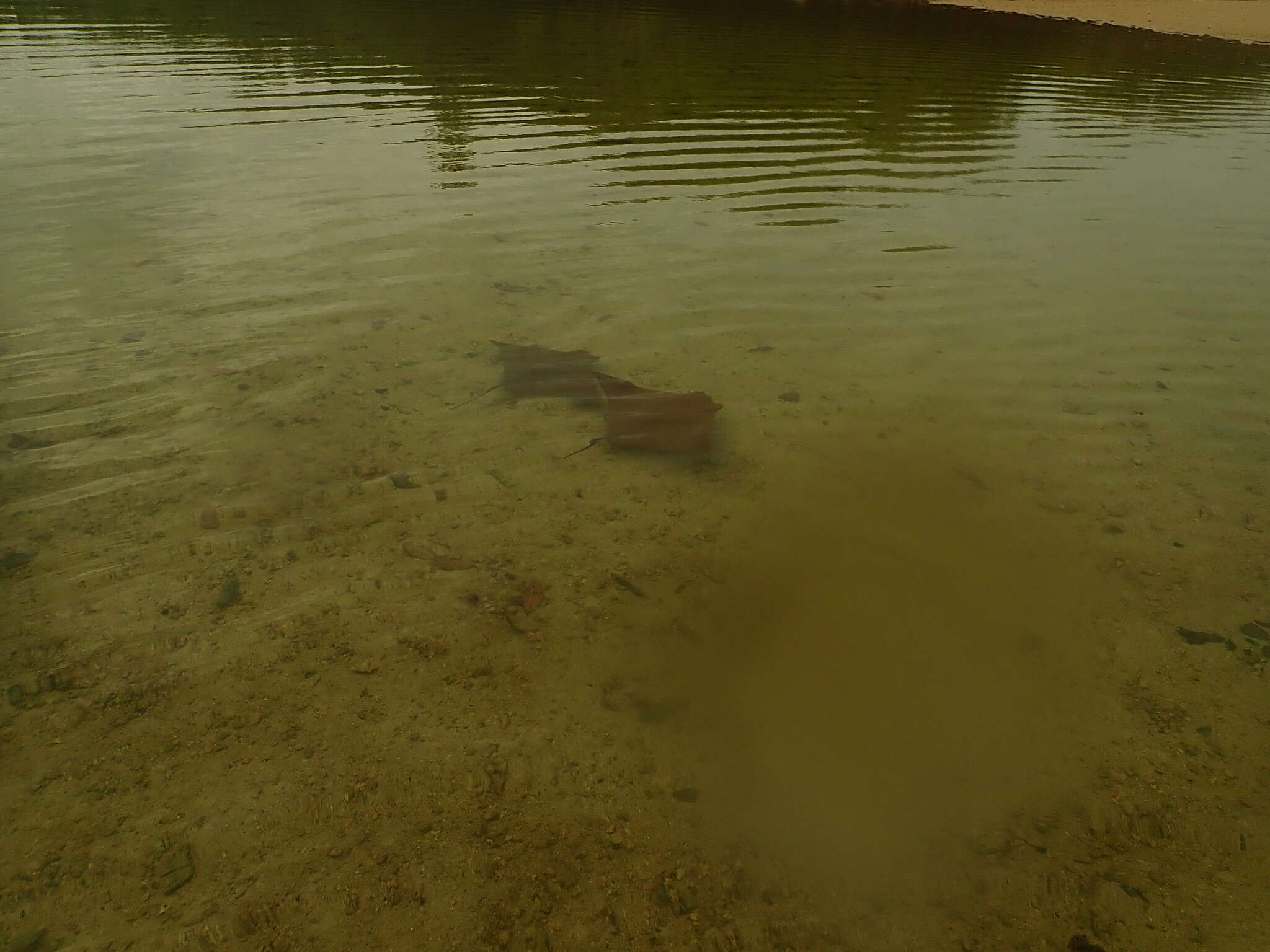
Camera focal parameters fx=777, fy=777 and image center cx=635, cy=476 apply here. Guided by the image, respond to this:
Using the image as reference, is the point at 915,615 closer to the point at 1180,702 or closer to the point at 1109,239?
the point at 1180,702

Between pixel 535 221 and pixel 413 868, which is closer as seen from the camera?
pixel 413 868

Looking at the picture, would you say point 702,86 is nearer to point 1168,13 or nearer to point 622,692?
point 622,692

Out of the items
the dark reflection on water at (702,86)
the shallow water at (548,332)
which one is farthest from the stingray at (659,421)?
the dark reflection on water at (702,86)

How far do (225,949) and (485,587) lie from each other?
1.65m

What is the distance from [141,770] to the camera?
8.87 ft

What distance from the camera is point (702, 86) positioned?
1509 cm

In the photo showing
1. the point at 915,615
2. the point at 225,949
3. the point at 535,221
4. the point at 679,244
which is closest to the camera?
the point at 225,949

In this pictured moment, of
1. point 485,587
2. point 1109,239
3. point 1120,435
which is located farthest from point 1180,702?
point 1109,239

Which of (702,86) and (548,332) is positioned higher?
(702,86)

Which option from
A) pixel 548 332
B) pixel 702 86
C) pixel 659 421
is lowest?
pixel 659 421

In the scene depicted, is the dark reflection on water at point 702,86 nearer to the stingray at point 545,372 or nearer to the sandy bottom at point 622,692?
the stingray at point 545,372

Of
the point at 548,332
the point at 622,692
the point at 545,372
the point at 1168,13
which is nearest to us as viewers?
the point at 622,692

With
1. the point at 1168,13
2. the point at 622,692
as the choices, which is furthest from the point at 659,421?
the point at 1168,13

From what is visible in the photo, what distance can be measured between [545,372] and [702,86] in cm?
1231
